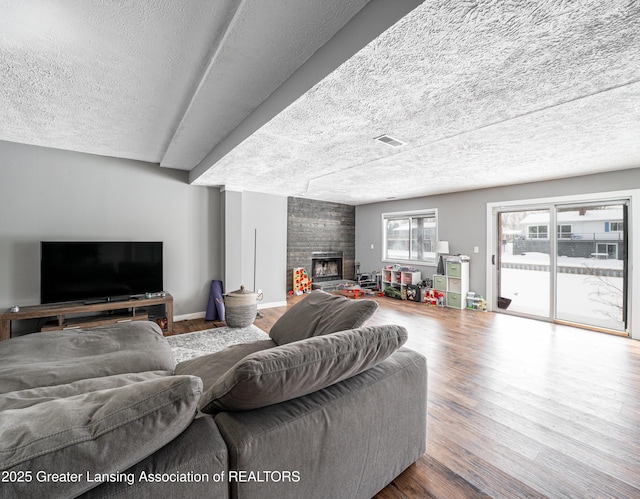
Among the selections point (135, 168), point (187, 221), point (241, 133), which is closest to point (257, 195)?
point (187, 221)

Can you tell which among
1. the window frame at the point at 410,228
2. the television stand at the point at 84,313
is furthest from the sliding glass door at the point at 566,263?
the television stand at the point at 84,313

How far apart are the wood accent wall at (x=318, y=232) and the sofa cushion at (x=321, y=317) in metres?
4.28

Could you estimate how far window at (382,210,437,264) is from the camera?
6.15m

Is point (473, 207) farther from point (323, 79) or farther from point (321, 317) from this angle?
point (323, 79)

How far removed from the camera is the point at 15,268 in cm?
330

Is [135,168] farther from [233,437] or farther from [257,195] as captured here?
[233,437]

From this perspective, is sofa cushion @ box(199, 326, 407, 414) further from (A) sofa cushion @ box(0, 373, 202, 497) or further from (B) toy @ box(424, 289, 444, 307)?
(B) toy @ box(424, 289, 444, 307)

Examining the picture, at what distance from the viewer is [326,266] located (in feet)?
23.6

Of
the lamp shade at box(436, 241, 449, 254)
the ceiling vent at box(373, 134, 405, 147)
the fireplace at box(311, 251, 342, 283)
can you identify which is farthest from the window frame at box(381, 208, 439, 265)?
the ceiling vent at box(373, 134, 405, 147)

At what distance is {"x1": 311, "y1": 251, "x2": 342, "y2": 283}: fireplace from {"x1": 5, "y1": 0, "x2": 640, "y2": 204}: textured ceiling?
13.0 feet

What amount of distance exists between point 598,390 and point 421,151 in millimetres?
2661

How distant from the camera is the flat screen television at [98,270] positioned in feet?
10.8

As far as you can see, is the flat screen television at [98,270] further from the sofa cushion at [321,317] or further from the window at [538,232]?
the window at [538,232]

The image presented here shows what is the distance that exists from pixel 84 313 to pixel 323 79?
13.4ft
